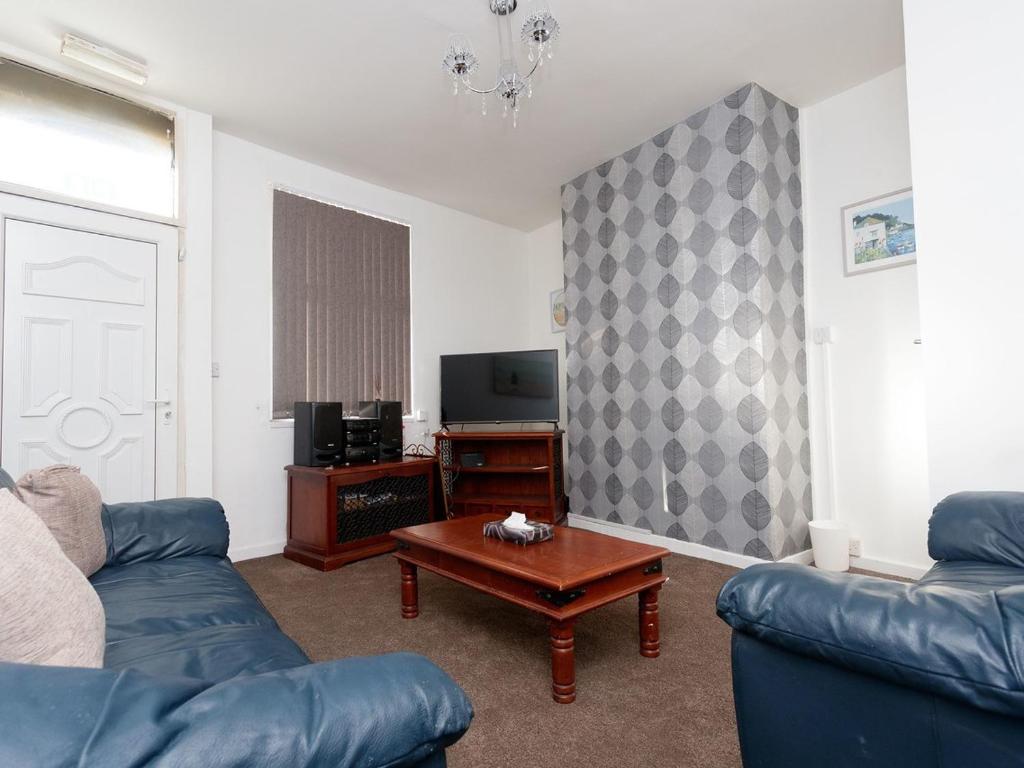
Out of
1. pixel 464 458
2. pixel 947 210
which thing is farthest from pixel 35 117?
pixel 947 210

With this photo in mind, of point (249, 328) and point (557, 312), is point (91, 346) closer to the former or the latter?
point (249, 328)

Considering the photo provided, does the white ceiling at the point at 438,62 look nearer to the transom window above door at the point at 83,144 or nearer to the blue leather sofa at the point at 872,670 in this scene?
the transom window above door at the point at 83,144

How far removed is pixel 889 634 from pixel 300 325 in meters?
3.84

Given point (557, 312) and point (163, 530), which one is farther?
point (557, 312)

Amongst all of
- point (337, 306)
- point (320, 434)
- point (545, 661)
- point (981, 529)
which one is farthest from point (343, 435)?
point (981, 529)

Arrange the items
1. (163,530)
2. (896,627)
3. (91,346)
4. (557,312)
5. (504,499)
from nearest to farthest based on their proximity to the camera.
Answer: (896,627), (163,530), (91,346), (504,499), (557,312)

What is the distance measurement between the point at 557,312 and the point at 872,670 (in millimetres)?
4634

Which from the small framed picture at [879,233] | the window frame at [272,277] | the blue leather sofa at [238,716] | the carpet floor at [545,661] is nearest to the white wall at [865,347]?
the small framed picture at [879,233]

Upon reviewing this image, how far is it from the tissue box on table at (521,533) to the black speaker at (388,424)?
175cm

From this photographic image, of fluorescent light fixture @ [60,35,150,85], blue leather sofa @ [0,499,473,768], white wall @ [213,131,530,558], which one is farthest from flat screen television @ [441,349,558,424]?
blue leather sofa @ [0,499,473,768]

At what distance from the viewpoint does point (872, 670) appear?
33.8 inches

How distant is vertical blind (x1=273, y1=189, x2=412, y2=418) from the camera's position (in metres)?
3.92

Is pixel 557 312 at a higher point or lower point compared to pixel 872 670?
higher

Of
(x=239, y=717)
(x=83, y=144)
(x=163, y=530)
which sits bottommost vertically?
(x=163, y=530)
